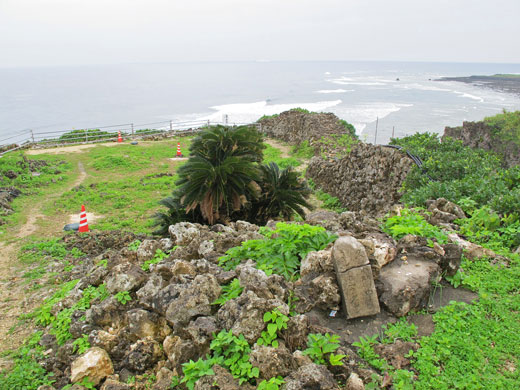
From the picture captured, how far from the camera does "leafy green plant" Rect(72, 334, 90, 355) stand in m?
4.27

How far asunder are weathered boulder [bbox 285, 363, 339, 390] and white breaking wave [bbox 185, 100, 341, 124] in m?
40.6

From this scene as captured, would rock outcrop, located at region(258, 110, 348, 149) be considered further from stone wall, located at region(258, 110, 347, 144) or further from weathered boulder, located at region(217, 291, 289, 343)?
weathered boulder, located at region(217, 291, 289, 343)

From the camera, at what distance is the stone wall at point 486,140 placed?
717 inches

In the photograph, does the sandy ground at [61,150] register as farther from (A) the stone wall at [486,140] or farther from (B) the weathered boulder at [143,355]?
(A) the stone wall at [486,140]

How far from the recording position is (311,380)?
300cm

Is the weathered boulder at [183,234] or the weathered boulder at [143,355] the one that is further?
the weathered boulder at [183,234]

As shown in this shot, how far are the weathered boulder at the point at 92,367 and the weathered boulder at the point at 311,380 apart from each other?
2.00 m

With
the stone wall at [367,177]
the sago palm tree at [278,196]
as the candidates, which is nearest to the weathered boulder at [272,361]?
the sago palm tree at [278,196]

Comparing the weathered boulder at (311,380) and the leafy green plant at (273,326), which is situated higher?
the leafy green plant at (273,326)

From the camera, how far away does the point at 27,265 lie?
796 cm

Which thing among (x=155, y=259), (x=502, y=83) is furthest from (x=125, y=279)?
(x=502, y=83)

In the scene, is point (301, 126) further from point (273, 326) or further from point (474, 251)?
point (273, 326)

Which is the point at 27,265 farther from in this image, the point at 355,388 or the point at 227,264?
the point at 355,388

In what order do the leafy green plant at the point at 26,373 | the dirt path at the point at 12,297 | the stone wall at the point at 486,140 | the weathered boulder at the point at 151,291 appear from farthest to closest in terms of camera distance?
the stone wall at the point at 486,140 < the dirt path at the point at 12,297 < the weathered boulder at the point at 151,291 < the leafy green plant at the point at 26,373
